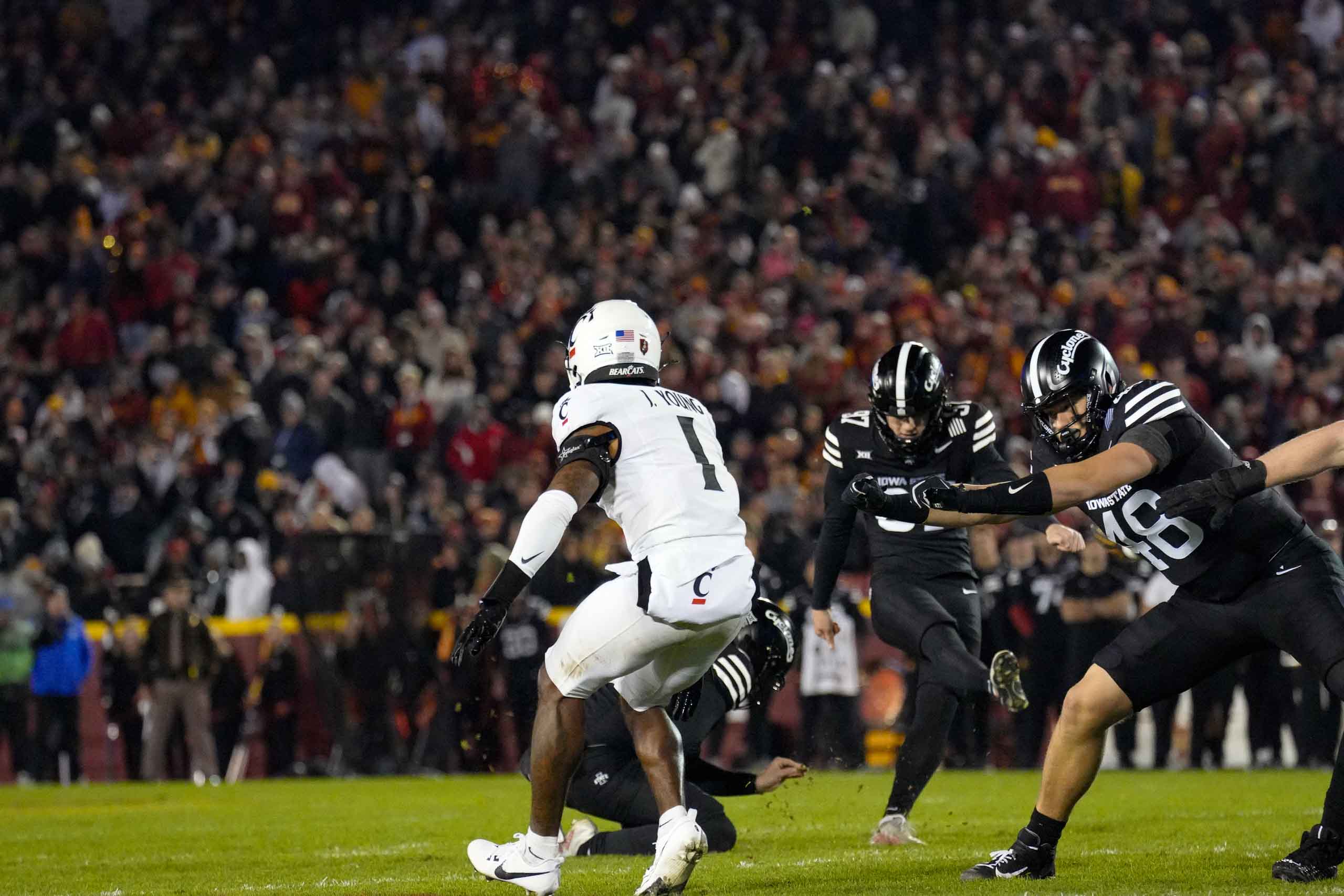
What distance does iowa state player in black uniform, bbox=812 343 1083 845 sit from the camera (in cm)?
700

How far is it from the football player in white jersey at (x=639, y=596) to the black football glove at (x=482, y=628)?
0.11 metres

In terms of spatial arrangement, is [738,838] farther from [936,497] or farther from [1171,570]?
[936,497]

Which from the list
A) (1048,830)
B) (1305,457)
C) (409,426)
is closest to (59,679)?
(409,426)

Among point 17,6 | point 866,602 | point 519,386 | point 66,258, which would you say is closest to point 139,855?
point 866,602

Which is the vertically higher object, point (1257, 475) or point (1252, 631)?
point (1257, 475)

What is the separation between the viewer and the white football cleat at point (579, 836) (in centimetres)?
704

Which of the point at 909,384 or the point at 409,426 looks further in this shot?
the point at 409,426

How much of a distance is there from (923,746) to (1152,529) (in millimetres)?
1856

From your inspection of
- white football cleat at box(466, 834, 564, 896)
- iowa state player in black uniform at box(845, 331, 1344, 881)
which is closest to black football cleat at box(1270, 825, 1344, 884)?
iowa state player in black uniform at box(845, 331, 1344, 881)

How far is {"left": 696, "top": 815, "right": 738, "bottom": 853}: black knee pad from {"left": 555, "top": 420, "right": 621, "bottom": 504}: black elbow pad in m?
1.90

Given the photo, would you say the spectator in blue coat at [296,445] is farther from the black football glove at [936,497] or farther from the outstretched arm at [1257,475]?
the outstretched arm at [1257,475]

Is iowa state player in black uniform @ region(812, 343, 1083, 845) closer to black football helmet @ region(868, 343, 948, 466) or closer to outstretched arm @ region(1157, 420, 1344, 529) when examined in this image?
black football helmet @ region(868, 343, 948, 466)

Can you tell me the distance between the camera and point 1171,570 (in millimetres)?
5691

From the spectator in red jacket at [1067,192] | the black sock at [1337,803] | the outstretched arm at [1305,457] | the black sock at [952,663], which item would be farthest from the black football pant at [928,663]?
the spectator in red jacket at [1067,192]
